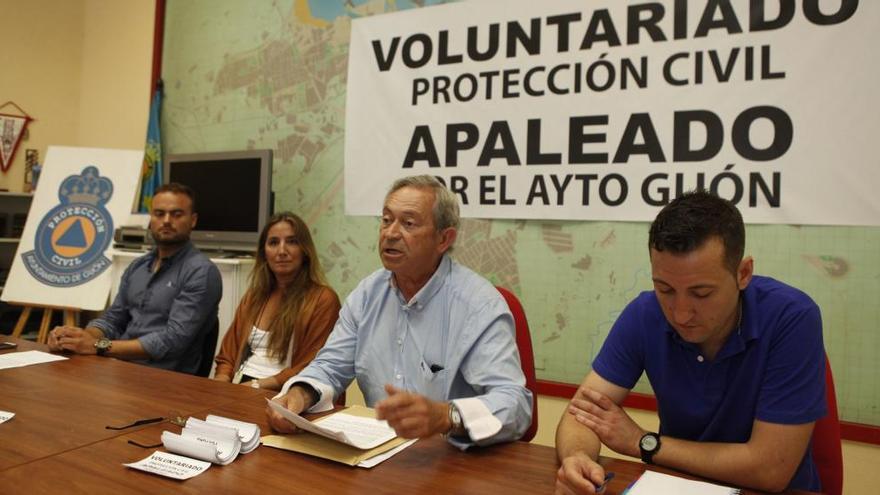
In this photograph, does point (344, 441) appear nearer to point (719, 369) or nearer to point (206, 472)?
point (206, 472)

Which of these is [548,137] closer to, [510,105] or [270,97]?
[510,105]

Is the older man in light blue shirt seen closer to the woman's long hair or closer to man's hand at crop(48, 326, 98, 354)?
the woman's long hair

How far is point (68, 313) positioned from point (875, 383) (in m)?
4.63

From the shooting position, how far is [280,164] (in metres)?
3.90

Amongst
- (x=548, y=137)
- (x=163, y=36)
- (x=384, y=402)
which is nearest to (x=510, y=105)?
(x=548, y=137)

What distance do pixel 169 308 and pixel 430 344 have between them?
1.64 m

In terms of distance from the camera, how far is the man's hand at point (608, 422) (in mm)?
1315

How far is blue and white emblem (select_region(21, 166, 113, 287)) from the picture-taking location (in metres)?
4.15

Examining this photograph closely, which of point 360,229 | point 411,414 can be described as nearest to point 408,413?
point 411,414

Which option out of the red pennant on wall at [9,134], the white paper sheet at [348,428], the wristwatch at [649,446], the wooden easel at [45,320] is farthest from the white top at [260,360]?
the red pennant on wall at [9,134]

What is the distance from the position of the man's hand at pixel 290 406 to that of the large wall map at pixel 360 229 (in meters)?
1.70

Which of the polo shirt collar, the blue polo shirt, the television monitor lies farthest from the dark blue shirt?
the polo shirt collar

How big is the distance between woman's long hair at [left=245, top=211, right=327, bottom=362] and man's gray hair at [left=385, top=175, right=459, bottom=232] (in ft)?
3.22

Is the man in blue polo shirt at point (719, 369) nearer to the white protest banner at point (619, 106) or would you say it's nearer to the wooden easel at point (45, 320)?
the white protest banner at point (619, 106)
